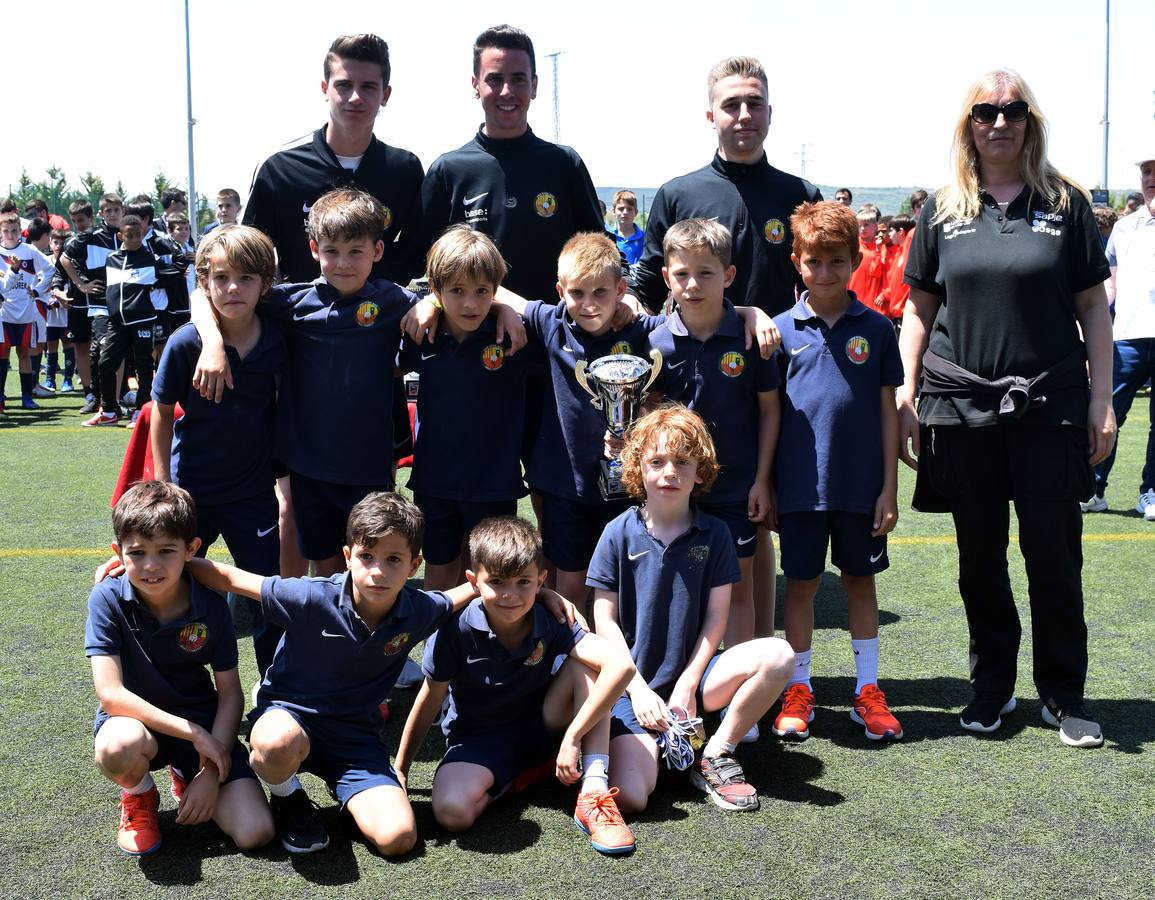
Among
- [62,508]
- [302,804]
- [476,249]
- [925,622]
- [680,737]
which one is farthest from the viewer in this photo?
[62,508]

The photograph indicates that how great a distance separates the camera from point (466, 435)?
405cm

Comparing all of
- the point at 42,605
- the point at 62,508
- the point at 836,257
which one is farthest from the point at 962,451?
the point at 62,508

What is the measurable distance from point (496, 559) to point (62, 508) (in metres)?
5.25

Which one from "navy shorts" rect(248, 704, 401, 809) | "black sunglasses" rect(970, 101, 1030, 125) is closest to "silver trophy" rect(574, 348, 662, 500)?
"navy shorts" rect(248, 704, 401, 809)

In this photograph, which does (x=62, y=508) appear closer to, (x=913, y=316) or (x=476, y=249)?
(x=476, y=249)

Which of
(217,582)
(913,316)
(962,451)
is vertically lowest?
(217,582)

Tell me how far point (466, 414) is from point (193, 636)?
1183 millimetres

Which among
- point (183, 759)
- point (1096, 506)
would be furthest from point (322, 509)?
point (1096, 506)

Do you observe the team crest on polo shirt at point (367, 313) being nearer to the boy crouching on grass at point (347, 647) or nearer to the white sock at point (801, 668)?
the boy crouching on grass at point (347, 647)

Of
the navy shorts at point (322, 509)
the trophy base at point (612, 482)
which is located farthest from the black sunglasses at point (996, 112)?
the navy shorts at point (322, 509)

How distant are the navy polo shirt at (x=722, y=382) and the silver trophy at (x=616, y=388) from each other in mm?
78

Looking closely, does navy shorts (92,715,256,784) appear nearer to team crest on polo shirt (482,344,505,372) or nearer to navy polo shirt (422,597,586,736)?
navy polo shirt (422,597,586,736)

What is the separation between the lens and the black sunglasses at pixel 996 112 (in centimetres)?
374

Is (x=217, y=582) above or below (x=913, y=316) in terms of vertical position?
below
